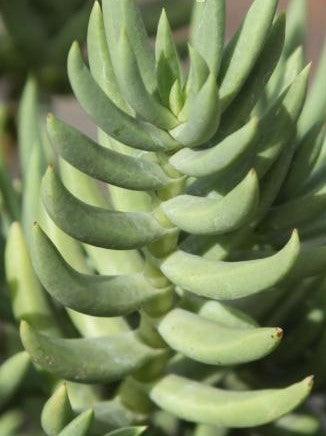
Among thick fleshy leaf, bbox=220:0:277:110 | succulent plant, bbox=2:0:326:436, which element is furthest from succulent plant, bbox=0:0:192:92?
thick fleshy leaf, bbox=220:0:277:110

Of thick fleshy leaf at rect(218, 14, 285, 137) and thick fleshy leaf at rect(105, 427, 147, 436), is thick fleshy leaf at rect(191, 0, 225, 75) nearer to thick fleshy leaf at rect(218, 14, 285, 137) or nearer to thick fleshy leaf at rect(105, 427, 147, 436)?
thick fleshy leaf at rect(218, 14, 285, 137)

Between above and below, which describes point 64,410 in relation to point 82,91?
below

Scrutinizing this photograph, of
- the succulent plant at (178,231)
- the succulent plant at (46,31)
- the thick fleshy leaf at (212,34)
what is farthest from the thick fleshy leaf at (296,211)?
the succulent plant at (46,31)

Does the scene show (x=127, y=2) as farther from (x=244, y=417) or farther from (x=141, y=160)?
(x=244, y=417)

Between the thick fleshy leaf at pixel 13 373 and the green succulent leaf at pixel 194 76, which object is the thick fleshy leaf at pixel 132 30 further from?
the thick fleshy leaf at pixel 13 373

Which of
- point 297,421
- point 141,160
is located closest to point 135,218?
point 141,160

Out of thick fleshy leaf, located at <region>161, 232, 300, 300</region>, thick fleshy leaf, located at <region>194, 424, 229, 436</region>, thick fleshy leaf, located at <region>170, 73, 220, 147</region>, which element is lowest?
thick fleshy leaf, located at <region>194, 424, 229, 436</region>

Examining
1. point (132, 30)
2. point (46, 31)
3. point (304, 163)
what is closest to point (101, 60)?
point (132, 30)
